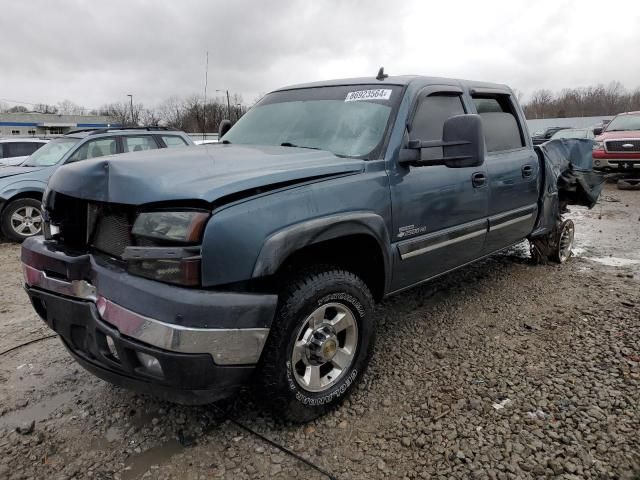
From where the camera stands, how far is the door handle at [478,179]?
11.5ft

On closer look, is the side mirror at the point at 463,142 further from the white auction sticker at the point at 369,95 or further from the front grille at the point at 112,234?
the front grille at the point at 112,234

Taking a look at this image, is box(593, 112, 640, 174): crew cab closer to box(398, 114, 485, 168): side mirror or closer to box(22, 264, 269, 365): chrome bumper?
box(398, 114, 485, 168): side mirror

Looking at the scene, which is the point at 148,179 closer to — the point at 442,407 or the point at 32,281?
the point at 32,281

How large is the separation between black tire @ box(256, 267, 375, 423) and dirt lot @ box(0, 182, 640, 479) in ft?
0.50

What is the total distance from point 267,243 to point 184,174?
0.53 meters

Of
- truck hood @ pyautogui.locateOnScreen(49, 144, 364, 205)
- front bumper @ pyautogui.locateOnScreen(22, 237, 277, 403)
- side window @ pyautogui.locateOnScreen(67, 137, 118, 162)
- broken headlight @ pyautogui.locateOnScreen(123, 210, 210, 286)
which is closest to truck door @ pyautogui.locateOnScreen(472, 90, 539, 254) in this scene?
truck hood @ pyautogui.locateOnScreen(49, 144, 364, 205)

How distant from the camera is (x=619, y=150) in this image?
1221 centimetres

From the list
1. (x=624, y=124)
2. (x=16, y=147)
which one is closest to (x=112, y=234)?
(x=16, y=147)

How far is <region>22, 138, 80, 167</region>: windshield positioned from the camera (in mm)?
7430

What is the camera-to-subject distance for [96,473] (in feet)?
7.24

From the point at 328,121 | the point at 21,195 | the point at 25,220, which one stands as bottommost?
the point at 25,220

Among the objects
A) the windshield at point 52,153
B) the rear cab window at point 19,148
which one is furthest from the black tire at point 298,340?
the rear cab window at point 19,148

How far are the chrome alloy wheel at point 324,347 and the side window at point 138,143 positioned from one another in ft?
20.5

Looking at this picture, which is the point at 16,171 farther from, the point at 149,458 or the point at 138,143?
the point at 149,458
